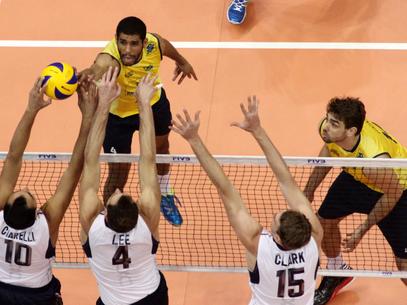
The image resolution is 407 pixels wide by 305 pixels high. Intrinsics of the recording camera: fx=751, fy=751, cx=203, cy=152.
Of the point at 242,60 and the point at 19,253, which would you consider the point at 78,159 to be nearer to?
the point at 19,253

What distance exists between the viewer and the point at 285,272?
6238mm

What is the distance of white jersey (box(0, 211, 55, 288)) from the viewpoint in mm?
6664

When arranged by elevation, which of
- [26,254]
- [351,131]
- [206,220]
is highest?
[351,131]

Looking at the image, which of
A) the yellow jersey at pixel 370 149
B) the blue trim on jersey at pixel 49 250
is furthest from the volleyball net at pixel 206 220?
the blue trim on jersey at pixel 49 250

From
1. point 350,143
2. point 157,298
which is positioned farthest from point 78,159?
point 350,143

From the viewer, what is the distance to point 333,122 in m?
7.71

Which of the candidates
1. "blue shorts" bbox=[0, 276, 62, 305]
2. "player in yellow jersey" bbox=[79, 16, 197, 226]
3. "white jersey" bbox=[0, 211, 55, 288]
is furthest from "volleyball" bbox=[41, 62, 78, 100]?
"blue shorts" bbox=[0, 276, 62, 305]

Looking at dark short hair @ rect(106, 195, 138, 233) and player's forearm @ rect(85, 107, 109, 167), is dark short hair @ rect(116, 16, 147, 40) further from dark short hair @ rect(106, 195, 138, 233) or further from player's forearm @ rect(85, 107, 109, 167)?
dark short hair @ rect(106, 195, 138, 233)

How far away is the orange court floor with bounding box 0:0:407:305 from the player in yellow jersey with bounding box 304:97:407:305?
2405mm

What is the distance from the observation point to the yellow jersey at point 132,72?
28.6 feet

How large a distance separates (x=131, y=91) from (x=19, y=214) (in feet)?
8.99

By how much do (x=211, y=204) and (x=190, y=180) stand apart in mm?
470

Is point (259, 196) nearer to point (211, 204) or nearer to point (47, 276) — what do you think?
point (211, 204)

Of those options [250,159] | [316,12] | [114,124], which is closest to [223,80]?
[316,12]
